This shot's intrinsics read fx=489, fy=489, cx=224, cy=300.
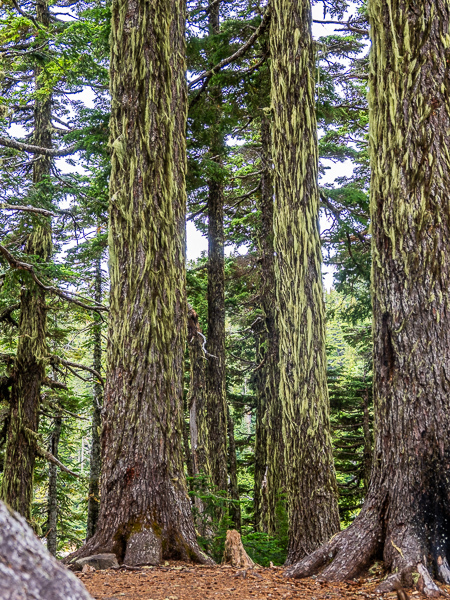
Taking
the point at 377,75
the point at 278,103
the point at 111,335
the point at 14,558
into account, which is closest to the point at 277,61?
the point at 278,103

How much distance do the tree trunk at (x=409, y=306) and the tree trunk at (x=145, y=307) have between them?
5.01 ft

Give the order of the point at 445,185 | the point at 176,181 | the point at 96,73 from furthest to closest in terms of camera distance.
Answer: the point at 96,73 < the point at 176,181 < the point at 445,185

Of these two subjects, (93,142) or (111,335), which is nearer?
(111,335)

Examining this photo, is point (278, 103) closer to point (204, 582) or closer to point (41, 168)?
point (204, 582)

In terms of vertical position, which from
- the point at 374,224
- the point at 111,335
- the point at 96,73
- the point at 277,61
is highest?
the point at 96,73

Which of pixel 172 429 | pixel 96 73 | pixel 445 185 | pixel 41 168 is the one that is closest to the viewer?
pixel 445 185

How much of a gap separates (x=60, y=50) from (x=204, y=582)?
32.5 ft

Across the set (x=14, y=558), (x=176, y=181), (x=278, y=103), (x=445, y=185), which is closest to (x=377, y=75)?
(x=445, y=185)

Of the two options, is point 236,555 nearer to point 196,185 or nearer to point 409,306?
point 409,306

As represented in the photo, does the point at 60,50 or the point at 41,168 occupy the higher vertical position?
the point at 60,50

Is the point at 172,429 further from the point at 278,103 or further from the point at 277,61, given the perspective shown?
the point at 277,61

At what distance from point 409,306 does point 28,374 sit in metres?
9.30

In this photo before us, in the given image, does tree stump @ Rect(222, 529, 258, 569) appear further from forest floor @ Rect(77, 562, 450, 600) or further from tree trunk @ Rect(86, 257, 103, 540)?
tree trunk @ Rect(86, 257, 103, 540)

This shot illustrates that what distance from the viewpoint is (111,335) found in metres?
5.05
